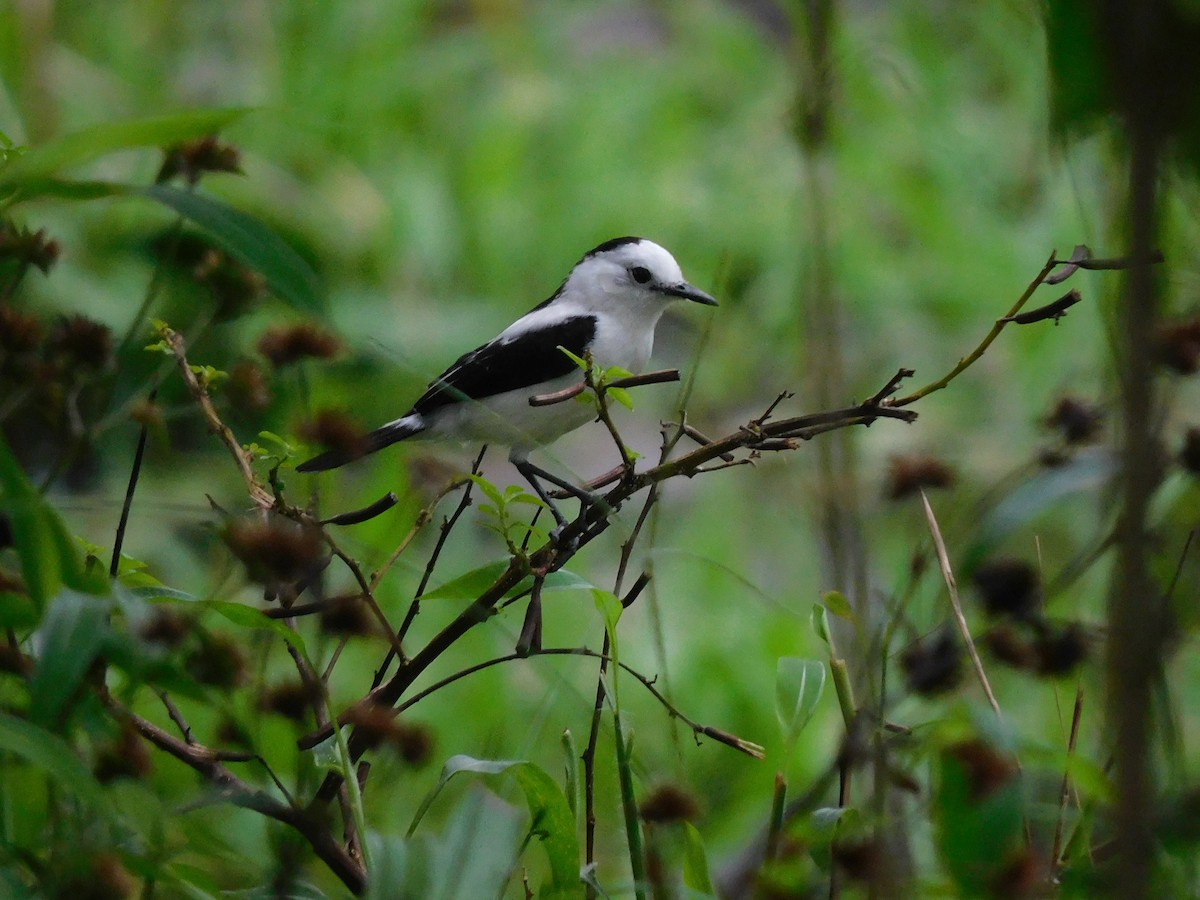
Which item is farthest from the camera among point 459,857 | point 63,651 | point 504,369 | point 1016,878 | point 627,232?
point 627,232

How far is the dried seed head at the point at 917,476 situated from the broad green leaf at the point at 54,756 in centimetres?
43

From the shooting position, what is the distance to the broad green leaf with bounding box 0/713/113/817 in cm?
69

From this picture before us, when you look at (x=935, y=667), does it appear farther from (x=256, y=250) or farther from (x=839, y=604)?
(x=256, y=250)

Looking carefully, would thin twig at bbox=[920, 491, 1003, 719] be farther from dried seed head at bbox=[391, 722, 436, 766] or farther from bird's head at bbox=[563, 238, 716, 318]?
bird's head at bbox=[563, 238, 716, 318]

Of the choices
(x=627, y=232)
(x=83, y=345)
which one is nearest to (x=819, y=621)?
(x=83, y=345)

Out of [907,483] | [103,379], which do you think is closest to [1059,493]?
[907,483]

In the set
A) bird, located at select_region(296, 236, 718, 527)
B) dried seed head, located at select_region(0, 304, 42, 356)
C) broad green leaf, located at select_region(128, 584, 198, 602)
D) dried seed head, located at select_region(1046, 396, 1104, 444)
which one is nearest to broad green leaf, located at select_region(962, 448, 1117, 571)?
dried seed head, located at select_region(1046, 396, 1104, 444)

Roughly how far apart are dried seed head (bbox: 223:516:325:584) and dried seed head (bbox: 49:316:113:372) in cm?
26

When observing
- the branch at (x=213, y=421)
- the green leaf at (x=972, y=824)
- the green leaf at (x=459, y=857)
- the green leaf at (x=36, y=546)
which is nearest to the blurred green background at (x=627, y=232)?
the branch at (x=213, y=421)

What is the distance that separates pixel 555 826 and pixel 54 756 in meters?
0.33

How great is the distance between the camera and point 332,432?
0.78 metres

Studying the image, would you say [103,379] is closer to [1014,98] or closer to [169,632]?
[169,632]

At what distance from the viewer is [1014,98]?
4605 millimetres

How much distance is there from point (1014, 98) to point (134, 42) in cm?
285
